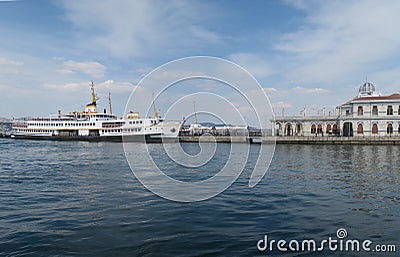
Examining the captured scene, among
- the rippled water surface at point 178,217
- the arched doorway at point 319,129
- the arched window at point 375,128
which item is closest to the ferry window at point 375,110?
the arched window at point 375,128

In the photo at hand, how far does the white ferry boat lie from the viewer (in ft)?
228

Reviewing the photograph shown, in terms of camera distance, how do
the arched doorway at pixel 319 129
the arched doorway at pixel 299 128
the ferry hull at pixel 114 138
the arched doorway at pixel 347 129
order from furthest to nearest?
1. the arched doorway at pixel 299 128
2. the ferry hull at pixel 114 138
3. the arched doorway at pixel 319 129
4. the arched doorway at pixel 347 129

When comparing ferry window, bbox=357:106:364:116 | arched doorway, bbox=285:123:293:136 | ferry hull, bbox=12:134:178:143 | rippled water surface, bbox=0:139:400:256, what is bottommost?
rippled water surface, bbox=0:139:400:256

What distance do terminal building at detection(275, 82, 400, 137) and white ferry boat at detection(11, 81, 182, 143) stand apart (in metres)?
29.5

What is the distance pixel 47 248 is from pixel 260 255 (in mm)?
5971

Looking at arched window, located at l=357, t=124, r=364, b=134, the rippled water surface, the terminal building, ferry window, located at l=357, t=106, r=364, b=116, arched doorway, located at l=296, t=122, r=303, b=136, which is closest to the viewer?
the rippled water surface

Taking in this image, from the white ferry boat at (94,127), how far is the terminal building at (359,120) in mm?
29511

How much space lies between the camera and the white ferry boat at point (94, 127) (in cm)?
6944

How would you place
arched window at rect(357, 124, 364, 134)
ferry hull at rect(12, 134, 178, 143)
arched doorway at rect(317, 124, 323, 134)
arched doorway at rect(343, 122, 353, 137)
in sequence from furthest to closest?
ferry hull at rect(12, 134, 178, 143), arched doorway at rect(317, 124, 323, 134), arched doorway at rect(343, 122, 353, 137), arched window at rect(357, 124, 364, 134)

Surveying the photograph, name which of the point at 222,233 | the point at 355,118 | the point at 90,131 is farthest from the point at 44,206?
the point at 90,131

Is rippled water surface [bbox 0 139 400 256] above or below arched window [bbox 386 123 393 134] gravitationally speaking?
below

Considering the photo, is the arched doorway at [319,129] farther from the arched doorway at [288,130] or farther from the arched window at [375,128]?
the arched window at [375,128]

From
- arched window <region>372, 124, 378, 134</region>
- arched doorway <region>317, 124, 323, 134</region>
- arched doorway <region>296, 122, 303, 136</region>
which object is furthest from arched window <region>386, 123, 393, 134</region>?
arched doorway <region>296, 122, 303, 136</region>

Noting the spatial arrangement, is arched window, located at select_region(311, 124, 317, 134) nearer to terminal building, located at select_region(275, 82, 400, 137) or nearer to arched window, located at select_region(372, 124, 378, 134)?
terminal building, located at select_region(275, 82, 400, 137)
